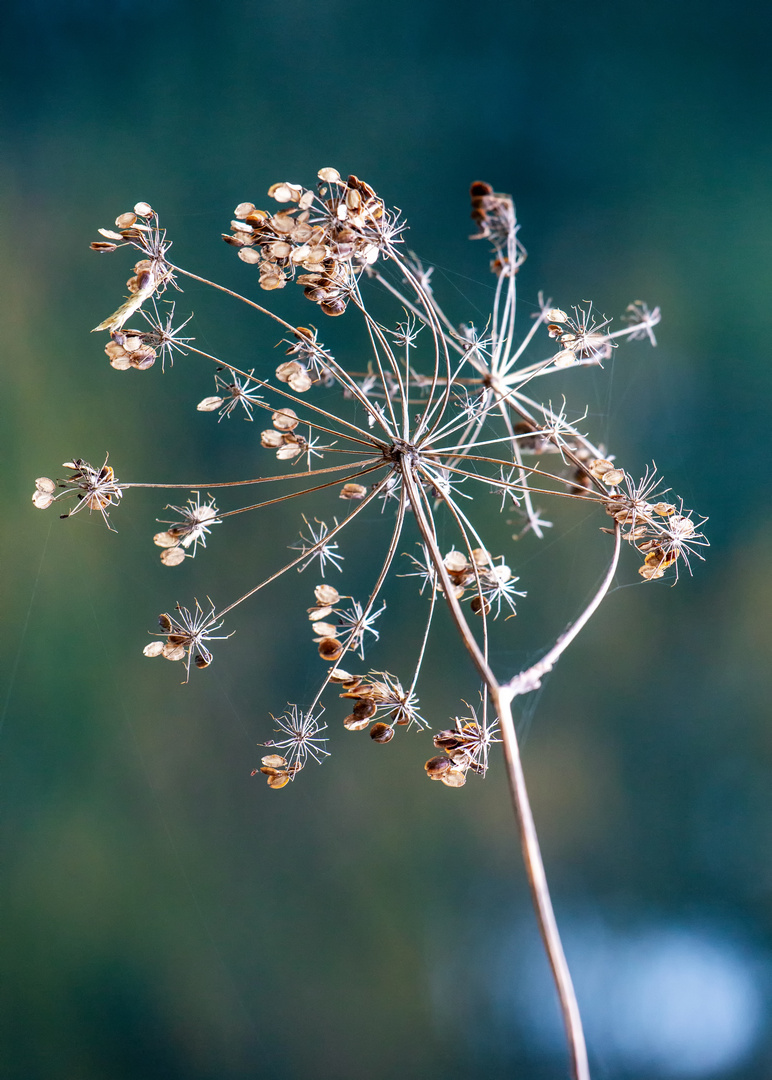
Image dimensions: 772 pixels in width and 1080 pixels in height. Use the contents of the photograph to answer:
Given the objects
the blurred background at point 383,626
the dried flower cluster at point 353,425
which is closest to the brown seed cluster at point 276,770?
the dried flower cluster at point 353,425

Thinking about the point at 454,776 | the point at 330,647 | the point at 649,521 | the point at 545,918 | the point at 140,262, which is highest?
the point at 140,262

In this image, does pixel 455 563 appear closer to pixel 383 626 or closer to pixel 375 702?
pixel 375 702

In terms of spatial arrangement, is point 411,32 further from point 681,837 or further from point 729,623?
point 681,837

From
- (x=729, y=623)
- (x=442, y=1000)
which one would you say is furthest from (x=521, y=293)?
(x=442, y=1000)

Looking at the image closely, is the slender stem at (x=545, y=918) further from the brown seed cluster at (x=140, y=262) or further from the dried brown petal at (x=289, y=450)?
the brown seed cluster at (x=140, y=262)

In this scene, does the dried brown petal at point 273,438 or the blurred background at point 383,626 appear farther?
the blurred background at point 383,626

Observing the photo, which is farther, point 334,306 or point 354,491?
point 354,491

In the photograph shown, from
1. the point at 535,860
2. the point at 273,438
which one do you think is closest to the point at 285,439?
the point at 273,438
